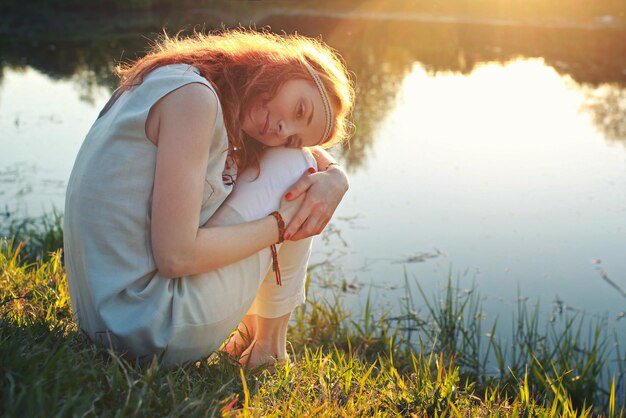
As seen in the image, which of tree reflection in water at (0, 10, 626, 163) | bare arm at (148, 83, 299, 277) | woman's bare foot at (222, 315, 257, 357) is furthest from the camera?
tree reflection in water at (0, 10, 626, 163)

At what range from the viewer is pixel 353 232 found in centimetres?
428

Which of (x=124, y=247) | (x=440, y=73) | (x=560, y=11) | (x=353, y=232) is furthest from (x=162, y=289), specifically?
(x=560, y=11)

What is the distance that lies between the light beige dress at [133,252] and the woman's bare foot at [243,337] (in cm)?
29

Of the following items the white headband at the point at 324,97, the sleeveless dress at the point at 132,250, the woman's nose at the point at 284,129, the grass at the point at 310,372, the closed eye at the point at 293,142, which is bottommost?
the grass at the point at 310,372

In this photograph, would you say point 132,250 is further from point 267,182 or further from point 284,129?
point 284,129

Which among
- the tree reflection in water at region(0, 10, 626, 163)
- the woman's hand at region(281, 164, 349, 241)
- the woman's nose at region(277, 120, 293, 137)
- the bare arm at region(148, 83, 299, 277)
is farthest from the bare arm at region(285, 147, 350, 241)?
the tree reflection in water at region(0, 10, 626, 163)

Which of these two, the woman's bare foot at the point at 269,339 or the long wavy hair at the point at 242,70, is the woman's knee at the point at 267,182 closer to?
the long wavy hair at the point at 242,70

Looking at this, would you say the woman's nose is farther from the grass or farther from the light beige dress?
the grass

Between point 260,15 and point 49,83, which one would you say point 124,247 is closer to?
point 49,83

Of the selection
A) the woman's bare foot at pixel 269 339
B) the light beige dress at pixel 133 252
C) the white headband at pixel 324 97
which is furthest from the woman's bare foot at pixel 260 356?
the white headband at pixel 324 97

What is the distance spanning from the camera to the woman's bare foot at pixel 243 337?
216cm

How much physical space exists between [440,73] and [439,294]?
6205 mm

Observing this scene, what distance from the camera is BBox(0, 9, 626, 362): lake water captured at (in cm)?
376

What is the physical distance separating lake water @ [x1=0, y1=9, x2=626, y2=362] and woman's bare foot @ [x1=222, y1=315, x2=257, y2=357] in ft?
4.32
